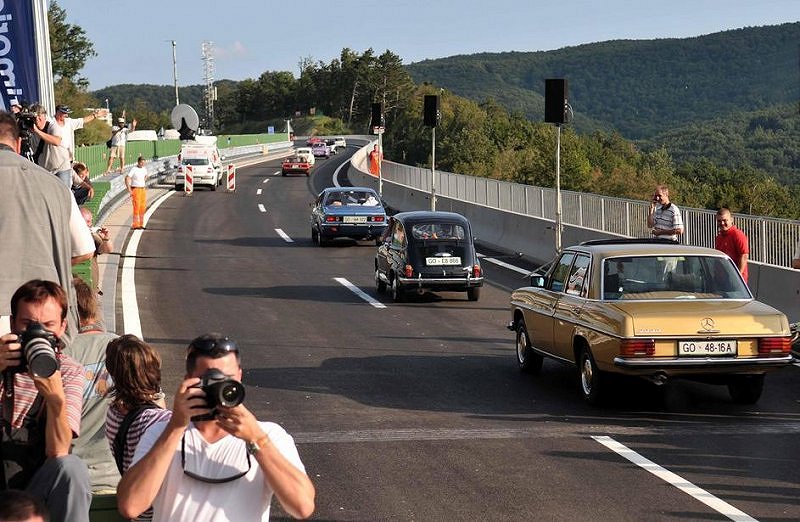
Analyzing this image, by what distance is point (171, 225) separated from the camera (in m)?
39.9

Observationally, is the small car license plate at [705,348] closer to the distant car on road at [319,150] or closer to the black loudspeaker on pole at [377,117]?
the black loudspeaker on pole at [377,117]

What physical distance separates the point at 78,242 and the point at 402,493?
307 centimetres

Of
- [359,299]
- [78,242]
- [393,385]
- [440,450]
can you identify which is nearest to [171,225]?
[359,299]

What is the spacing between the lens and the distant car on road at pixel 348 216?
33125mm

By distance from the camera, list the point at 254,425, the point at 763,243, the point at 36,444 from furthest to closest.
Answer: the point at 763,243
the point at 36,444
the point at 254,425

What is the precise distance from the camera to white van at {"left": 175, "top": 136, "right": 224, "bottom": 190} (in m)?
58.1

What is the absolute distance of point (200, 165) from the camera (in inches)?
2335

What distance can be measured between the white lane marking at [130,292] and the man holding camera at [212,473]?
23.9ft

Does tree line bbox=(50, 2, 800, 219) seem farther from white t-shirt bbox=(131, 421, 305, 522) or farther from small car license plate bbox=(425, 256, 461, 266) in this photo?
white t-shirt bbox=(131, 421, 305, 522)

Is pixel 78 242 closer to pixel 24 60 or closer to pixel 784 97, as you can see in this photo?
pixel 24 60

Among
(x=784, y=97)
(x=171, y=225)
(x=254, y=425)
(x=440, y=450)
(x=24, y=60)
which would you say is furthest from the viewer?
(x=784, y=97)

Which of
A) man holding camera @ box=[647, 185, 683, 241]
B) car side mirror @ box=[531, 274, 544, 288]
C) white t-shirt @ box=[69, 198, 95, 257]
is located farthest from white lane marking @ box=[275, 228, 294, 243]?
Answer: white t-shirt @ box=[69, 198, 95, 257]

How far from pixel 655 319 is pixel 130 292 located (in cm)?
1298

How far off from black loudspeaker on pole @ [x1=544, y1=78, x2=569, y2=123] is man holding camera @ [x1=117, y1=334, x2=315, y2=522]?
21691 mm
